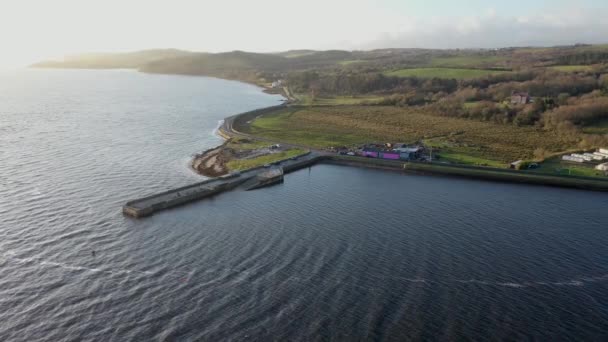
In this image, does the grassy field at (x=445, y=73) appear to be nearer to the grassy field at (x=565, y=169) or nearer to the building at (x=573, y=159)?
the building at (x=573, y=159)

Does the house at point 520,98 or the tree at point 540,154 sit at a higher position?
the house at point 520,98

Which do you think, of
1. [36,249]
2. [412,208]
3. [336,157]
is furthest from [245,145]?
[36,249]

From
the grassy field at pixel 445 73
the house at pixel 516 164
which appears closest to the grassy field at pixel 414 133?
the house at pixel 516 164

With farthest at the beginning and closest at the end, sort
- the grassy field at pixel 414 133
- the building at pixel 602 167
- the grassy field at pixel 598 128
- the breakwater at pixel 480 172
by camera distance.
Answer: the grassy field at pixel 598 128 < the grassy field at pixel 414 133 < the building at pixel 602 167 < the breakwater at pixel 480 172

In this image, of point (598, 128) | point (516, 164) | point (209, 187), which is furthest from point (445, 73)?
point (209, 187)

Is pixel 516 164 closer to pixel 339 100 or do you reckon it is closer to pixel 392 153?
pixel 392 153

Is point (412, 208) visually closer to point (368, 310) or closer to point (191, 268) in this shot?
point (368, 310)
